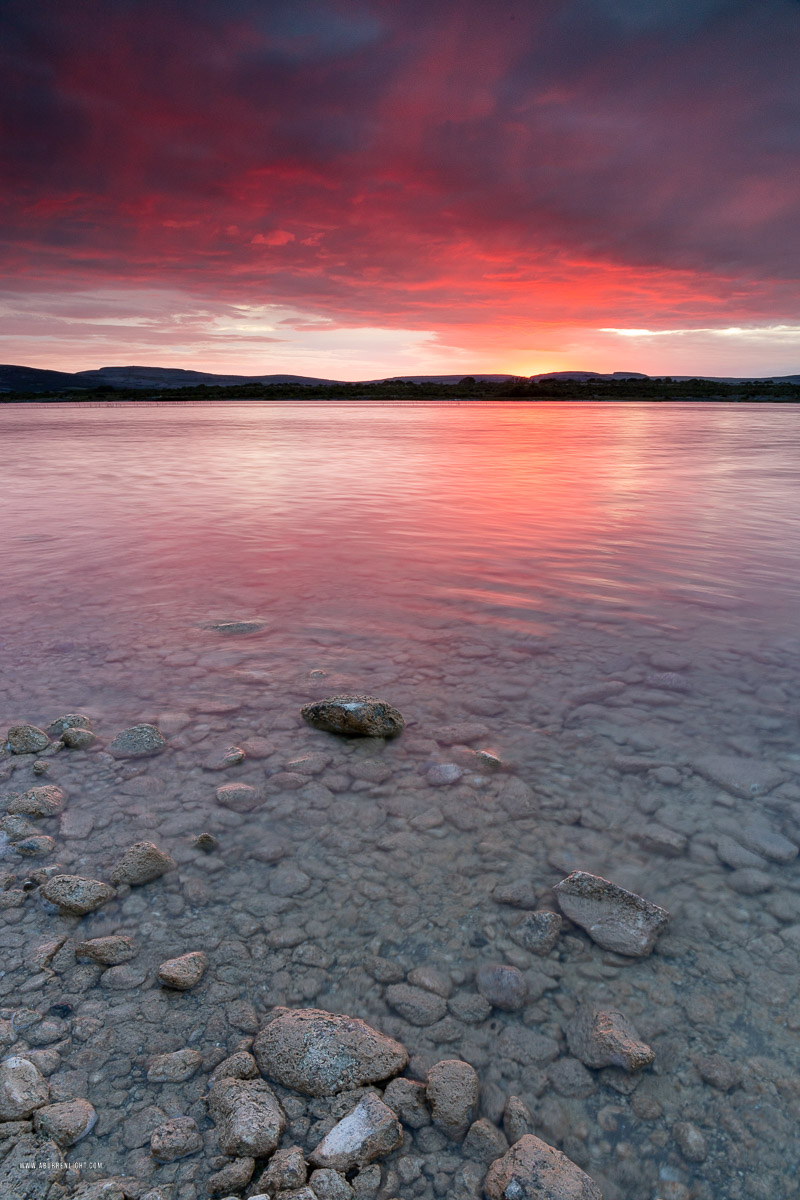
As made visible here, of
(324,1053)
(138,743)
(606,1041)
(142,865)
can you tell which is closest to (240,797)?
(142,865)

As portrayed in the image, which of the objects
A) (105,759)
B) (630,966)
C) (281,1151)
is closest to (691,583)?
(630,966)

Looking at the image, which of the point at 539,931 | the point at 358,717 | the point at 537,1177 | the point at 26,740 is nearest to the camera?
the point at 537,1177

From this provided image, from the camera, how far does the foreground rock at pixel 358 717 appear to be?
3.92 meters

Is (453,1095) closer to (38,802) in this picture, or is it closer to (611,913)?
(611,913)

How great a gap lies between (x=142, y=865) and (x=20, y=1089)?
3.21 feet

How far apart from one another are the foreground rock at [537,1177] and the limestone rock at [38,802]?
2475 mm

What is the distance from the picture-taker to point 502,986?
7.72 feet

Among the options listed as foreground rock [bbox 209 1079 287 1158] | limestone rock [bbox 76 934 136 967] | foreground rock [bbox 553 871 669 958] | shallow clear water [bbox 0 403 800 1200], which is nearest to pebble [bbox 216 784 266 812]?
shallow clear water [bbox 0 403 800 1200]

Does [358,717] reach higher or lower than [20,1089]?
higher

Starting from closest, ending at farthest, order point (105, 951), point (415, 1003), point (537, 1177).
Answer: point (537, 1177), point (415, 1003), point (105, 951)

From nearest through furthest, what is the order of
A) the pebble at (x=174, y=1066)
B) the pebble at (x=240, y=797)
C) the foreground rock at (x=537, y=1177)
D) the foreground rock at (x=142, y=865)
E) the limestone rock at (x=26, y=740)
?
1. the foreground rock at (x=537, y=1177)
2. the pebble at (x=174, y=1066)
3. the foreground rock at (x=142, y=865)
4. the pebble at (x=240, y=797)
5. the limestone rock at (x=26, y=740)

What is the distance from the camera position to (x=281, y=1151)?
180cm

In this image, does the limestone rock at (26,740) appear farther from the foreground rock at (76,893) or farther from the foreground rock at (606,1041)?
the foreground rock at (606,1041)

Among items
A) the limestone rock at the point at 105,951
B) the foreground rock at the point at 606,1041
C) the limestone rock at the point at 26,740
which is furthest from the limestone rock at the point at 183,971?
the limestone rock at the point at 26,740
